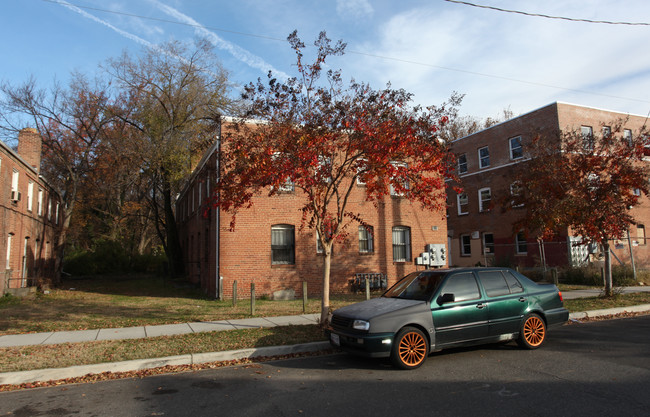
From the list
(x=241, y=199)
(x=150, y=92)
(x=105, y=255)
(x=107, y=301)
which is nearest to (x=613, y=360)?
(x=241, y=199)

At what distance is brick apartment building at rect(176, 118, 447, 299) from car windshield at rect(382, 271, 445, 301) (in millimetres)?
8294

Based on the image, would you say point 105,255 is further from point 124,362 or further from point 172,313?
point 124,362

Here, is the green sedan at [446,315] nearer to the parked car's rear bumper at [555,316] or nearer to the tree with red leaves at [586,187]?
the parked car's rear bumper at [555,316]

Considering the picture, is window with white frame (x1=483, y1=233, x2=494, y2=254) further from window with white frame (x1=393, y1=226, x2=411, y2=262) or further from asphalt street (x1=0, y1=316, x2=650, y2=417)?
asphalt street (x1=0, y1=316, x2=650, y2=417)

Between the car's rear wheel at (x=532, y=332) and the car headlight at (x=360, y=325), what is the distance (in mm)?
3006

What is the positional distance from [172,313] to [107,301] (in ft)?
17.5

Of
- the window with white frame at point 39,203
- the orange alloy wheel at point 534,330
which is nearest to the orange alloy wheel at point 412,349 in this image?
the orange alloy wheel at point 534,330

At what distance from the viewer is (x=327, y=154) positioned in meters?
9.24

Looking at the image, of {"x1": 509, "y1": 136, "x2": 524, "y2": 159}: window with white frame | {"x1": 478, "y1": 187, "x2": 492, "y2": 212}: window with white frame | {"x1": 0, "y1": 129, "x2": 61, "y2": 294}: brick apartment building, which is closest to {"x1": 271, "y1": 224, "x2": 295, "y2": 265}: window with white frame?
{"x1": 0, "y1": 129, "x2": 61, "y2": 294}: brick apartment building

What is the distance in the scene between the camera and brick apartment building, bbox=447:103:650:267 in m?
25.5

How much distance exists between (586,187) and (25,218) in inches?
923

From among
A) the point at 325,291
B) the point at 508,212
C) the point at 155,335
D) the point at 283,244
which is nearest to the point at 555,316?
the point at 325,291

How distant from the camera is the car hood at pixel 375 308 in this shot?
687cm

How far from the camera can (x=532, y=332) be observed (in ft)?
25.5
